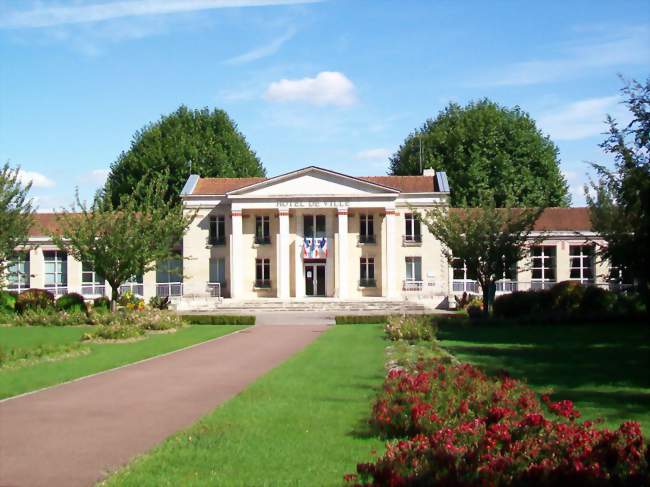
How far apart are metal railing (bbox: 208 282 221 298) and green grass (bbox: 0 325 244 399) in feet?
60.5

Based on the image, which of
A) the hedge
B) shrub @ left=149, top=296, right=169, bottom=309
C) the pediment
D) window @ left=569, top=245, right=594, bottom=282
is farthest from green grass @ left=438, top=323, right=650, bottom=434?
window @ left=569, top=245, right=594, bottom=282

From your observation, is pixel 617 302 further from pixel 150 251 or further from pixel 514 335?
pixel 150 251

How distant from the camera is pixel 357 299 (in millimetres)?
50250

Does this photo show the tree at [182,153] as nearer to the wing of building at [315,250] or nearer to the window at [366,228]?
the wing of building at [315,250]

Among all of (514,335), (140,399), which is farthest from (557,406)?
(514,335)

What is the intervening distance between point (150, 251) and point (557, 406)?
29607 mm

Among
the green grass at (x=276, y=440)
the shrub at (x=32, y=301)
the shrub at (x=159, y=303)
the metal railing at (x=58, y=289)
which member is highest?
the metal railing at (x=58, y=289)

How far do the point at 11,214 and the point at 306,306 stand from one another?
18239mm

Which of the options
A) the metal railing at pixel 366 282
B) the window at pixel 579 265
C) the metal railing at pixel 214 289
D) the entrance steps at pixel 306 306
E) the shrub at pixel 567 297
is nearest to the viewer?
the shrub at pixel 567 297

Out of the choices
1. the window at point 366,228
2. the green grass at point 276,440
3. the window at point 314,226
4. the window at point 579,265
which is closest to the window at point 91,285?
the window at point 314,226

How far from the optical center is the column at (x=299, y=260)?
53.0 m

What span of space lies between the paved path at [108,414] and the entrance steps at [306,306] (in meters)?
26.1

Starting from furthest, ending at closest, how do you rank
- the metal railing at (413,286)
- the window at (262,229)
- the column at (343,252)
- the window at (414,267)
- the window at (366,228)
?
the window at (262,229), the window at (366,228), the window at (414,267), the metal railing at (413,286), the column at (343,252)

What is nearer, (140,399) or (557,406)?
(557,406)
